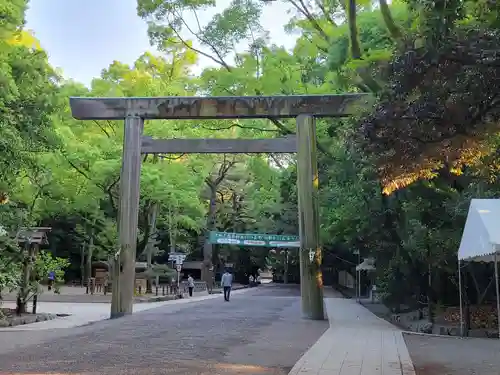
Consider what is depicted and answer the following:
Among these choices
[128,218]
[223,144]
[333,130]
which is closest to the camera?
[128,218]

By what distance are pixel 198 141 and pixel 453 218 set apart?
7515 millimetres

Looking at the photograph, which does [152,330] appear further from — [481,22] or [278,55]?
[278,55]

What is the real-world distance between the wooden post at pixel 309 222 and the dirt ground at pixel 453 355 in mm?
3238

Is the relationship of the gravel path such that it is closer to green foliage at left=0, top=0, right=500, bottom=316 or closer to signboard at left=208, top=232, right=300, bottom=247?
green foliage at left=0, top=0, right=500, bottom=316

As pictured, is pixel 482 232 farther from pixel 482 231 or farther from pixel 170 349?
pixel 170 349

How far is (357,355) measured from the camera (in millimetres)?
8656

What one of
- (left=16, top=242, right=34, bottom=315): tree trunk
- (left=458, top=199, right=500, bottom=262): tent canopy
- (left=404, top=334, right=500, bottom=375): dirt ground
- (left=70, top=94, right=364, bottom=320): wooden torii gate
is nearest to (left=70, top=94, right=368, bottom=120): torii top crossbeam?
(left=70, top=94, right=364, bottom=320): wooden torii gate

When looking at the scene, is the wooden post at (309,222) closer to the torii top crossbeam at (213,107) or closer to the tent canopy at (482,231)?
the torii top crossbeam at (213,107)

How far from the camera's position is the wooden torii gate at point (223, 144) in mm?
14883

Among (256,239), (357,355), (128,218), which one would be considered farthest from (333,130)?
(256,239)

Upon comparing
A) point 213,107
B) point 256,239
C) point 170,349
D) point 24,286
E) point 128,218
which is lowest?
point 170,349

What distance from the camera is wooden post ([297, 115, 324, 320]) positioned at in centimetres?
1465

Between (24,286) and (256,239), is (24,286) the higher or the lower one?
the lower one

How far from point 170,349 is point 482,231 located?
5796 millimetres
